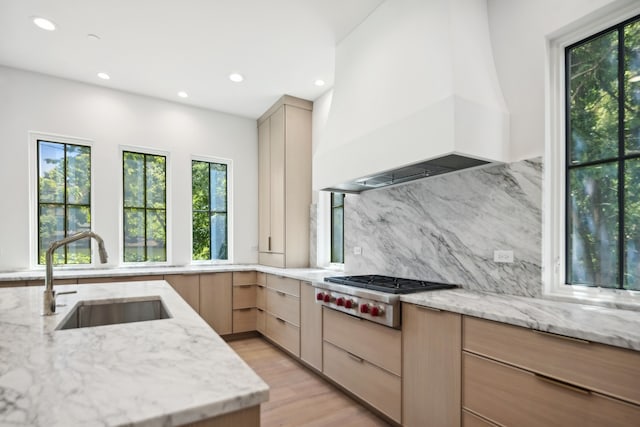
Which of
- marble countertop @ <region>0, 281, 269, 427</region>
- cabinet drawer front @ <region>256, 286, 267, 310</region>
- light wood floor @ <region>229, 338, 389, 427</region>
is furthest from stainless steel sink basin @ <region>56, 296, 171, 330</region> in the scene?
cabinet drawer front @ <region>256, 286, 267, 310</region>

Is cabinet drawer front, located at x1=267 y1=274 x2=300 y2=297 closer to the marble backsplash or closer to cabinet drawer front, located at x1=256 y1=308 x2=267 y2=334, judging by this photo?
cabinet drawer front, located at x1=256 y1=308 x2=267 y2=334

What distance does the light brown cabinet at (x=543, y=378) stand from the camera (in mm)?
1197

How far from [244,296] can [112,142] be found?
2.43 metres

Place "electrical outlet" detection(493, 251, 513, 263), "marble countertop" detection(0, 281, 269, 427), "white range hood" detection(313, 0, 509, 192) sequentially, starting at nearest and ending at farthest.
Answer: "marble countertop" detection(0, 281, 269, 427) < "white range hood" detection(313, 0, 509, 192) < "electrical outlet" detection(493, 251, 513, 263)

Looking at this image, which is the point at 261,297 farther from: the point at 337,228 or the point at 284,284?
the point at 337,228

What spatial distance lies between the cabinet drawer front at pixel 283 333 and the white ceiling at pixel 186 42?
271 cm

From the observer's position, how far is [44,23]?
2711mm

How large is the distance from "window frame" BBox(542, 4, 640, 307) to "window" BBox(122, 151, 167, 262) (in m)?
4.08

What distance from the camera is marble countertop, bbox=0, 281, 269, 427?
0.64 m

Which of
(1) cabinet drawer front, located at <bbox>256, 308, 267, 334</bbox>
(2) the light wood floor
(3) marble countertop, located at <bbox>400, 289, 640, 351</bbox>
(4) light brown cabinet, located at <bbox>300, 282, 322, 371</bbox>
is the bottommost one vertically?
(2) the light wood floor

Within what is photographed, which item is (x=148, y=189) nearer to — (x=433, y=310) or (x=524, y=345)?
(x=433, y=310)

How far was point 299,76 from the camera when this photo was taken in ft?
12.0

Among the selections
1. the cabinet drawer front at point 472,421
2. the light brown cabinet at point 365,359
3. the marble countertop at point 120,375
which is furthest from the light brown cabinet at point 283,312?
the marble countertop at point 120,375

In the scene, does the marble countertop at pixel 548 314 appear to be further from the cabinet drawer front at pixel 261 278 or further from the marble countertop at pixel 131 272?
the cabinet drawer front at pixel 261 278
